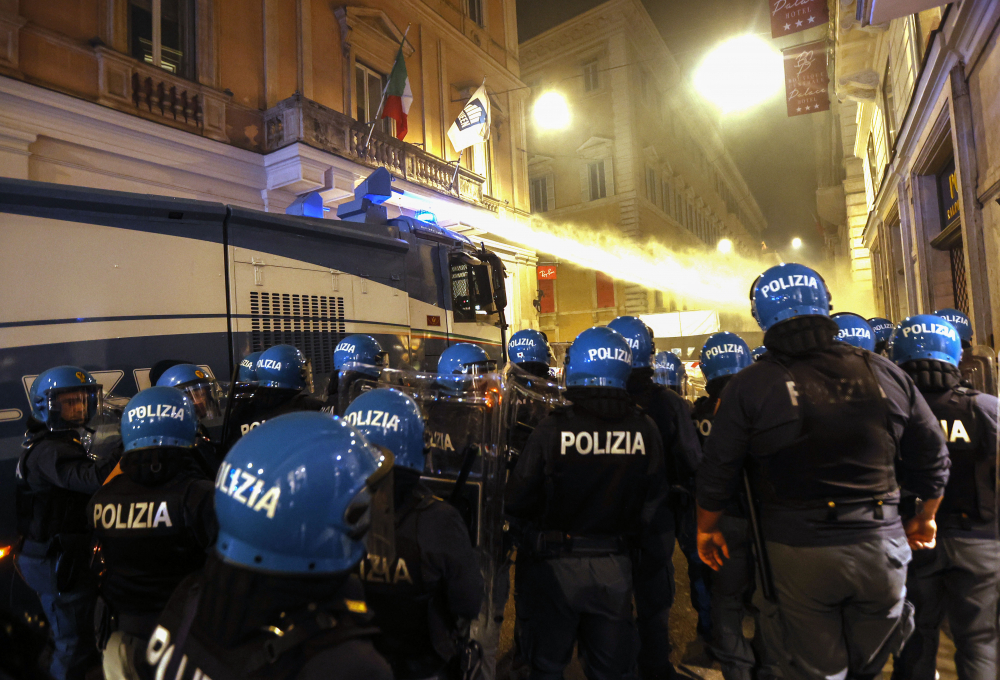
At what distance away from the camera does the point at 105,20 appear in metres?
10.1

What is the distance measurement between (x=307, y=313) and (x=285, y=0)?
10.6 meters

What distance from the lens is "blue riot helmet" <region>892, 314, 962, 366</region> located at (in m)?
3.06

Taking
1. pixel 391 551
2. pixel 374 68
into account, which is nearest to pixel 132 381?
pixel 391 551

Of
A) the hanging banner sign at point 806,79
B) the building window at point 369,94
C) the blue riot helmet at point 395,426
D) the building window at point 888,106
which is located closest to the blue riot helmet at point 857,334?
the blue riot helmet at point 395,426

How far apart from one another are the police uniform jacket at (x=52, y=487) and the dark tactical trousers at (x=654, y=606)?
10.0ft

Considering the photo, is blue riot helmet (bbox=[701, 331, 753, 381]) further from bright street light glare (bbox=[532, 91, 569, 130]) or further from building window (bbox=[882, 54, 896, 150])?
bright street light glare (bbox=[532, 91, 569, 130])

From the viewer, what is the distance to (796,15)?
10.2m

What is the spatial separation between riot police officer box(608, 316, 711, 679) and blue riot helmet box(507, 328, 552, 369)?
3.40ft

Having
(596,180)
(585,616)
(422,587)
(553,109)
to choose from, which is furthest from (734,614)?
(596,180)

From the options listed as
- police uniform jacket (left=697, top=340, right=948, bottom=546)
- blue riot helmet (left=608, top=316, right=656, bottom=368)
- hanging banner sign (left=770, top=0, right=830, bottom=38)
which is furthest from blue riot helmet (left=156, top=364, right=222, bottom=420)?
hanging banner sign (left=770, top=0, right=830, bottom=38)

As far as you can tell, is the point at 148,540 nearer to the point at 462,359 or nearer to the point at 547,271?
the point at 462,359

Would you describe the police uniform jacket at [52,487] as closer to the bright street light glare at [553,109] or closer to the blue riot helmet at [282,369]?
the blue riot helmet at [282,369]

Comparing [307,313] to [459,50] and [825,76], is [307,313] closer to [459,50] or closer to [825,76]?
[825,76]

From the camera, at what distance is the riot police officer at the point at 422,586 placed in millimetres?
1834
